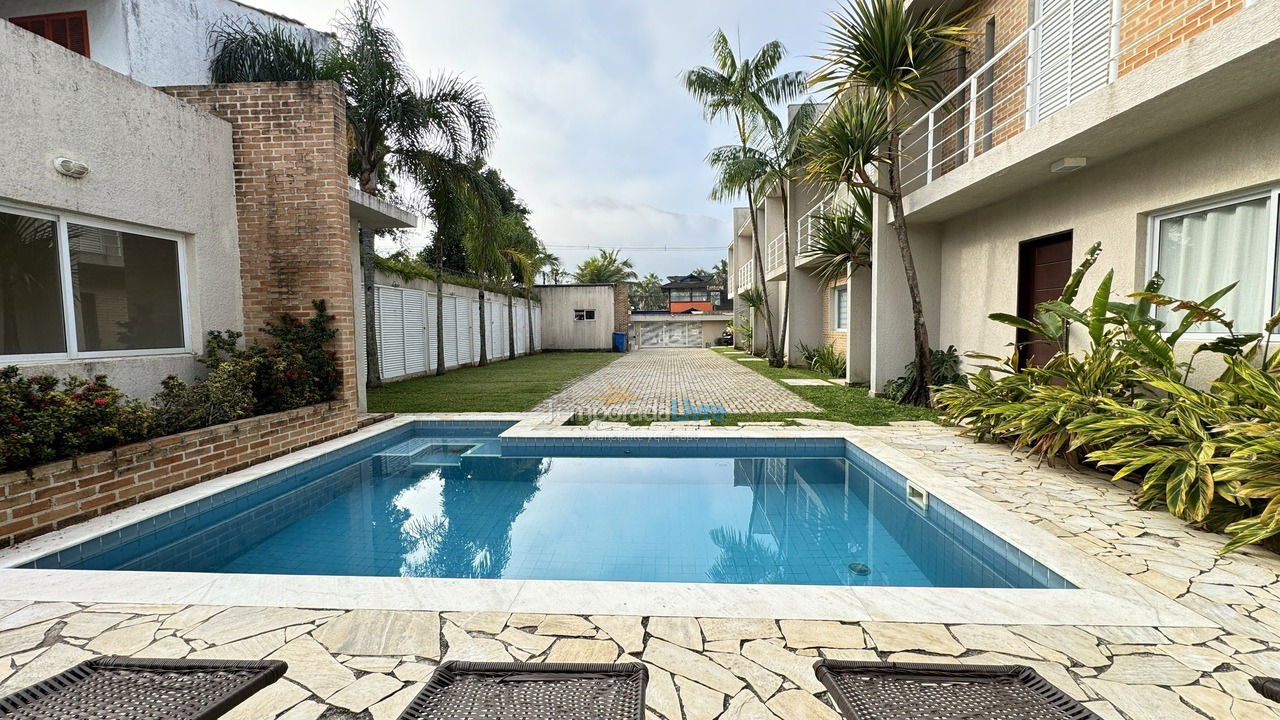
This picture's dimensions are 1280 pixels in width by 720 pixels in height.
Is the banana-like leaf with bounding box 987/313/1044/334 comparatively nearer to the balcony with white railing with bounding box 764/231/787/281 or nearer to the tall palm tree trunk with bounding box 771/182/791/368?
the tall palm tree trunk with bounding box 771/182/791/368

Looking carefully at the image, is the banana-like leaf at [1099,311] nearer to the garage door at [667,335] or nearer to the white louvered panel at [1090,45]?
the white louvered panel at [1090,45]

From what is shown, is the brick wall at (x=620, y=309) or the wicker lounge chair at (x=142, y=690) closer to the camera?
the wicker lounge chair at (x=142, y=690)

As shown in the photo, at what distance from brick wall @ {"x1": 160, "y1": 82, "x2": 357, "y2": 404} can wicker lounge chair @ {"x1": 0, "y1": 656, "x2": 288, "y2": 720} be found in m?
5.22

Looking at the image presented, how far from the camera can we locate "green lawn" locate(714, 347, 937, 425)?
747 centimetres

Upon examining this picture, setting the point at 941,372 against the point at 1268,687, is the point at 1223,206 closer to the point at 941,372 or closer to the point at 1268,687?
the point at 941,372

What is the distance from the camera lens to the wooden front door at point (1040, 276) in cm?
661

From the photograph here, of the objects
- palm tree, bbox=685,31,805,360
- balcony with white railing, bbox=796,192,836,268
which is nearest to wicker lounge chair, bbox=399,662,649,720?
balcony with white railing, bbox=796,192,836,268

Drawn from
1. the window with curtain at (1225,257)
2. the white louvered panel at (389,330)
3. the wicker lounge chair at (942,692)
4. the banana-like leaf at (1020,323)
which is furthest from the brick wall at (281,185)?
the window with curtain at (1225,257)

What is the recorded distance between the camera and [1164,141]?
5055 mm

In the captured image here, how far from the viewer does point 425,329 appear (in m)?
14.6

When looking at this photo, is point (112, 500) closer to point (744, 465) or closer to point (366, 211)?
point (366, 211)

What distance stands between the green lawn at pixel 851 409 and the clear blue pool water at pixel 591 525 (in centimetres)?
132

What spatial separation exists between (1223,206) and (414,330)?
46.7 feet

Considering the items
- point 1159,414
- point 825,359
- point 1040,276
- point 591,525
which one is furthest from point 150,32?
point 825,359
